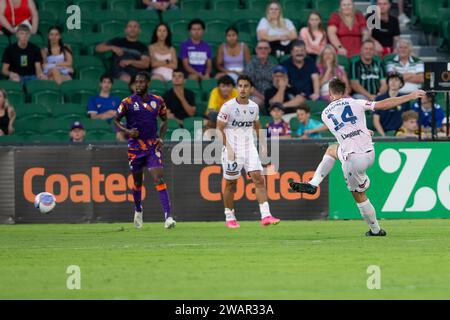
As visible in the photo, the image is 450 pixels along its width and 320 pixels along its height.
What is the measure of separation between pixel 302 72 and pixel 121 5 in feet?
14.4

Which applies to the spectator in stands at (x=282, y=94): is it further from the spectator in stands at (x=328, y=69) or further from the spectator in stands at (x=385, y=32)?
the spectator in stands at (x=385, y=32)

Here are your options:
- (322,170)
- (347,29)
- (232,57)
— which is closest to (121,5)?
(232,57)

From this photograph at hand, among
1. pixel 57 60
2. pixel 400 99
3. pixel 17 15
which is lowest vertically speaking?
pixel 400 99

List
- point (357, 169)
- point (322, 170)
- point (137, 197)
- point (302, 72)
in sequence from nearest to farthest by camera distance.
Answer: point (357, 169) < point (322, 170) < point (137, 197) < point (302, 72)

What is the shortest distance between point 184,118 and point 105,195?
10.3ft

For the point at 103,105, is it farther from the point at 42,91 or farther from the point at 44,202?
the point at 44,202

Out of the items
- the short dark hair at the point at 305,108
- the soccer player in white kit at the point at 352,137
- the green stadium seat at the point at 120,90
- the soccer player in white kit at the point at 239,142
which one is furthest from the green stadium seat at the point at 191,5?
the soccer player in white kit at the point at 352,137

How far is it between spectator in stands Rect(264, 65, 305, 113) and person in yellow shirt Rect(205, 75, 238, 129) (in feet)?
4.76

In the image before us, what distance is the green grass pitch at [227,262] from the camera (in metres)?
10.6

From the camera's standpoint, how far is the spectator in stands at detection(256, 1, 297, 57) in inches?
960

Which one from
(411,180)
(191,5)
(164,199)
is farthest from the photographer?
(191,5)

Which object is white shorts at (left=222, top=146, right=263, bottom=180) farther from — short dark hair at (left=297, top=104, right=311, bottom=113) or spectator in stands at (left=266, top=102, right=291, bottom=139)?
short dark hair at (left=297, top=104, right=311, bottom=113)

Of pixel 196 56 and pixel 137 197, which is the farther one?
pixel 196 56

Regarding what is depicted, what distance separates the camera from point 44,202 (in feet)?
63.0
